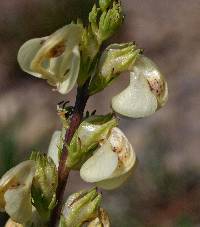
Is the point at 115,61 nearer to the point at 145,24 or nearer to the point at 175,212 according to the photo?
the point at 175,212

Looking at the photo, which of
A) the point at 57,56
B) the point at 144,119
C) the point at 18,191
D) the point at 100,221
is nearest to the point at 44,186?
the point at 18,191

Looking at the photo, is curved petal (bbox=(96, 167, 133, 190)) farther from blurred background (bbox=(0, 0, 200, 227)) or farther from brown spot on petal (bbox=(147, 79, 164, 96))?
blurred background (bbox=(0, 0, 200, 227))

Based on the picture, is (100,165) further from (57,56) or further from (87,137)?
(57,56)

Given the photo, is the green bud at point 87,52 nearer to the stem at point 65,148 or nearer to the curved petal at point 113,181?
the stem at point 65,148

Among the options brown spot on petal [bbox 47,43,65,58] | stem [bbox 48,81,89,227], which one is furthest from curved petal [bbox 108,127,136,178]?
brown spot on petal [bbox 47,43,65,58]

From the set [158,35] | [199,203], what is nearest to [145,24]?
[158,35]

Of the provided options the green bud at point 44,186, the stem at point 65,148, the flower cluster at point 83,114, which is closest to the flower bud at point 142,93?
the flower cluster at point 83,114

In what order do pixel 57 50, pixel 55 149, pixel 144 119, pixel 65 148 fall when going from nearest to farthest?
pixel 57 50 → pixel 65 148 → pixel 55 149 → pixel 144 119
